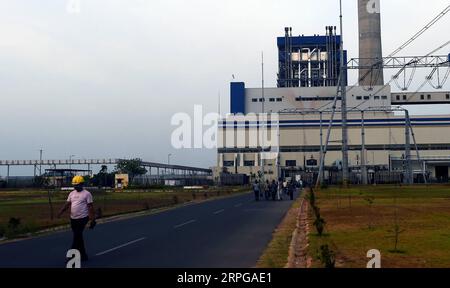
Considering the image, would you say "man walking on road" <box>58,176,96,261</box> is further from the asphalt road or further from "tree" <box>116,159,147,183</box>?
"tree" <box>116,159,147,183</box>

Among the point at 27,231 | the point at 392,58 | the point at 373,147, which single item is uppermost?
the point at 392,58

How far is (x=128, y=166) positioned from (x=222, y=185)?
30.7m

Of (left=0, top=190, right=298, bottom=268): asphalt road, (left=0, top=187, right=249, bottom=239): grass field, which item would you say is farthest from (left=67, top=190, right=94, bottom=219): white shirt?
(left=0, top=187, right=249, bottom=239): grass field

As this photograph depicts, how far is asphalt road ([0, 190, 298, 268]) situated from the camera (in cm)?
1280

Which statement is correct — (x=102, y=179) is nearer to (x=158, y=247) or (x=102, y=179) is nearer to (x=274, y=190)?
(x=274, y=190)

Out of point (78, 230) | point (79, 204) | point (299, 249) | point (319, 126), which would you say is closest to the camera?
point (79, 204)

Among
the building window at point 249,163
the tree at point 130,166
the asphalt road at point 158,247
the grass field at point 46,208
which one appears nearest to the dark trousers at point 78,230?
the asphalt road at point 158,247

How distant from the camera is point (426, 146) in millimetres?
123688

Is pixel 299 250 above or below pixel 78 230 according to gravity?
below

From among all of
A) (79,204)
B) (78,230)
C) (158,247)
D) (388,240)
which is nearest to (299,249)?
(388,240)

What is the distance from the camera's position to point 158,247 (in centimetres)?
1587
